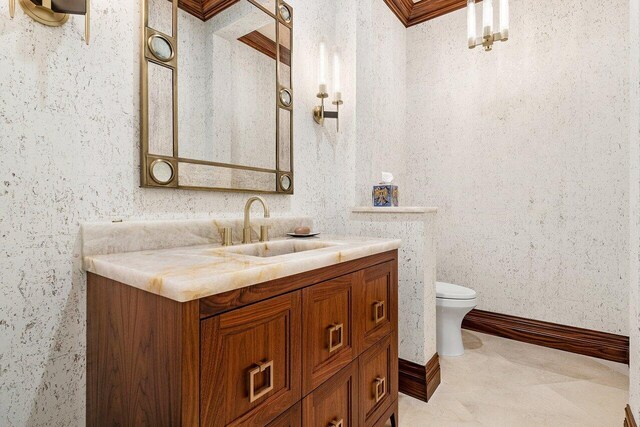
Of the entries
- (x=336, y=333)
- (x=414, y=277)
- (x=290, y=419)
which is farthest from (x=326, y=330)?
(x=414, y=277)

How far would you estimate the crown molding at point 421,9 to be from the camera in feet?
8.89

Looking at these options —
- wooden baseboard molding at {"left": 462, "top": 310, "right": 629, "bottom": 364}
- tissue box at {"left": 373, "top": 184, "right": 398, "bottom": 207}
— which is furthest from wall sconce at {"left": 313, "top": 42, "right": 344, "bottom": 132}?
wooden baseboard molding at {"left": 462, "top": 310, "right": 629, "bottom": 364}

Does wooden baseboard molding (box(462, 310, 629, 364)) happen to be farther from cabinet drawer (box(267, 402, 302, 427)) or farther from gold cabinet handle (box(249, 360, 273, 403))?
gold cabinet handle (box(249, 360, 273, 403))

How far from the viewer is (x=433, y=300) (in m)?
1.91

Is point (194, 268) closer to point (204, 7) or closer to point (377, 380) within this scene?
point (377, 380)

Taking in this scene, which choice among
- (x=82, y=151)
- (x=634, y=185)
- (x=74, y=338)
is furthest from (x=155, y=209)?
(x=634, y=185)

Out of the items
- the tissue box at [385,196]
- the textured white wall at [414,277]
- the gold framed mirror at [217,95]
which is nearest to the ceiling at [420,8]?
the gold framed mirror at [217,95]

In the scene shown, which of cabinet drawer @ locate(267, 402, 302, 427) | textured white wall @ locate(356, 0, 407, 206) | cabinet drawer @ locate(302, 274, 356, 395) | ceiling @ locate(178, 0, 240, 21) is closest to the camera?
cabinet drawer @ locate(267, 402, 302, 427)

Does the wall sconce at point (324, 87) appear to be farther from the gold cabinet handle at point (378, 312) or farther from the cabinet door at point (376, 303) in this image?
the gold cabinet handle at point (378, 312)

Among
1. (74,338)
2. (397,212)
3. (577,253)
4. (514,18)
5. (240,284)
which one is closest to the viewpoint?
(240,284)

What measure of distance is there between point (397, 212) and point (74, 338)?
59.6 inches

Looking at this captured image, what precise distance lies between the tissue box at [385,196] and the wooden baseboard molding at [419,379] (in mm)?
923

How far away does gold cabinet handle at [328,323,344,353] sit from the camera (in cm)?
106

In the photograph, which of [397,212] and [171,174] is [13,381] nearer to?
[171,174]
